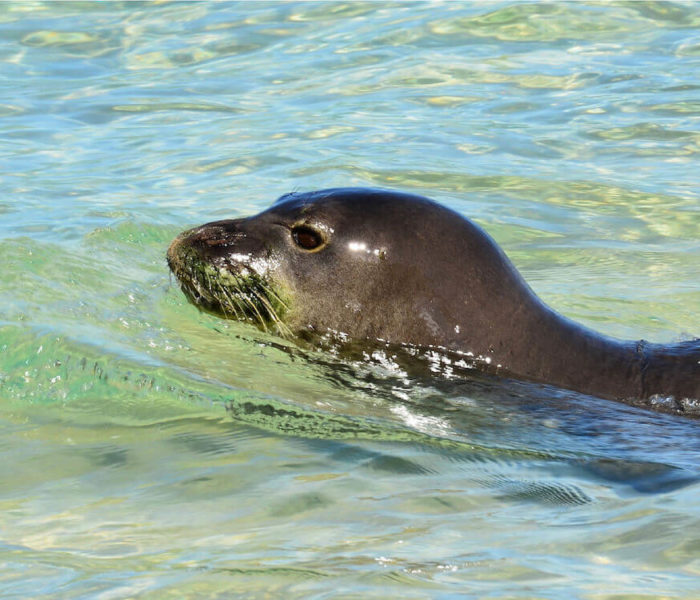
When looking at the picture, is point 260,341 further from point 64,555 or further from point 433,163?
point 433,163

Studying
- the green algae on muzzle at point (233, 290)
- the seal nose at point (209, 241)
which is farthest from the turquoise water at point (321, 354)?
the seal nose at point (209, 241)

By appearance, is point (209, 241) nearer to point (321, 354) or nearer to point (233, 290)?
point (233, 290)

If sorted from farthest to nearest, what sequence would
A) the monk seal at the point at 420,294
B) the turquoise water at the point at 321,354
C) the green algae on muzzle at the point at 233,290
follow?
the green algae on muzzle at the point at 233,290, the monk seal at the point at 420,294, the turquoise water at the point at 321,354

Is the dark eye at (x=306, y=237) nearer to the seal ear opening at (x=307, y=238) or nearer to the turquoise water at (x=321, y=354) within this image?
the seal ear opening at (x=307, y=238)

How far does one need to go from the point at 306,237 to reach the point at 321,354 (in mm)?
541

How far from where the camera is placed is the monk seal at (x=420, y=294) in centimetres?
550

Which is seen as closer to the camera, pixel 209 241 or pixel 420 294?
pixel 420 294

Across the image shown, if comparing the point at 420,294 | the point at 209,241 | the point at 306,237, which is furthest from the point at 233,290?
the point at 420,294

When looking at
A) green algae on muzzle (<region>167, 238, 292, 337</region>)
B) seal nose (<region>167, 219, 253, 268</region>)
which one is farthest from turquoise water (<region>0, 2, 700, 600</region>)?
seal nose (<region>167, 219, 253, 268</region>)

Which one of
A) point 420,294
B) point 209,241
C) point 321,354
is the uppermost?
point 209,241

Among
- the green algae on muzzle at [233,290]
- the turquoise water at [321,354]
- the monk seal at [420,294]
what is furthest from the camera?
the green algae on muzzle at [233,290]

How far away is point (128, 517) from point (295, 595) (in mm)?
917

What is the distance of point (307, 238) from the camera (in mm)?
5602

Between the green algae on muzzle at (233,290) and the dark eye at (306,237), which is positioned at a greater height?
the dark eye at (306,237)
